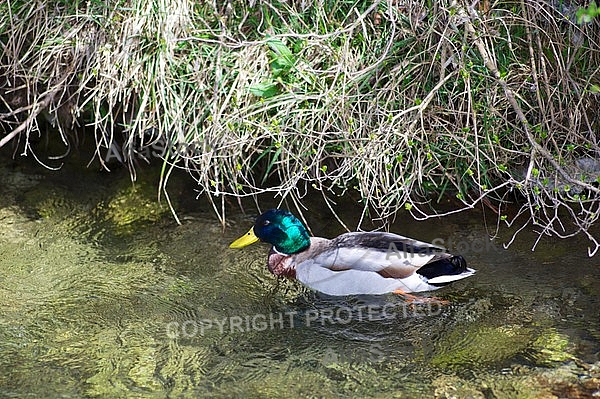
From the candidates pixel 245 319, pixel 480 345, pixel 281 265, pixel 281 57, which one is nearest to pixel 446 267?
pixel 480 345

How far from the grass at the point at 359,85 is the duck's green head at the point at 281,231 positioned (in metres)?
0.13

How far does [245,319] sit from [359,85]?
1.31m

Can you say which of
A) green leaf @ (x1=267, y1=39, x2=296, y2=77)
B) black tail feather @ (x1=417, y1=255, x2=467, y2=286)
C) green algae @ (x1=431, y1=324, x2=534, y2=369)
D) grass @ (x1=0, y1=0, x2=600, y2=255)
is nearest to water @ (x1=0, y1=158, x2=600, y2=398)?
green algae @ (x1=431, y1=324, x2=534, y2=369)

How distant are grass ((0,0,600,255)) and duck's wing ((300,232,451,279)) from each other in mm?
163

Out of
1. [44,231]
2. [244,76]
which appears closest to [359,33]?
[244,76]

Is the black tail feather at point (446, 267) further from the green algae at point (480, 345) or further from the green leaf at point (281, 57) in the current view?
the green leaf at point (281, 57)

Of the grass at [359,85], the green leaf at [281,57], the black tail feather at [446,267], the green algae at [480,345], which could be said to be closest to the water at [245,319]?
the green algae at [480,345]

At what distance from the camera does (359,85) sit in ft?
14.3

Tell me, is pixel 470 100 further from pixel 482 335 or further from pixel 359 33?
pixel 482 335

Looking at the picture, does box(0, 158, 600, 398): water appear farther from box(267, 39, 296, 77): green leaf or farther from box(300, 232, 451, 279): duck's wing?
box(267, 39, 296, 77): green leaf

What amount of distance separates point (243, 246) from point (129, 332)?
928mm

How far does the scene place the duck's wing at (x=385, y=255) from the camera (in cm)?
417

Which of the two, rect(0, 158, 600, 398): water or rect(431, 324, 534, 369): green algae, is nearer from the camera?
rect(0, 158, 600, 398): water

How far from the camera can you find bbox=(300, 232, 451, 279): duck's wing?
13.7 ft
